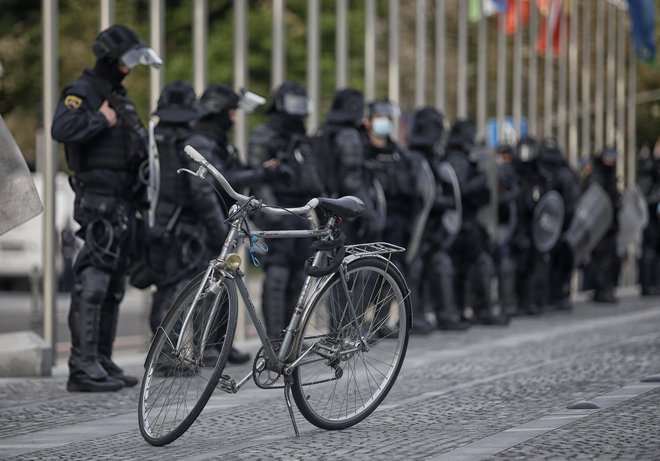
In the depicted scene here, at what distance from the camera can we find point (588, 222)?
61.0 ft

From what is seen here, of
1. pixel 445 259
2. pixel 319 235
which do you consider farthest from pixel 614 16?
pixel 319 235

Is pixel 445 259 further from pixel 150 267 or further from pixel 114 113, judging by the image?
pixel 114 113

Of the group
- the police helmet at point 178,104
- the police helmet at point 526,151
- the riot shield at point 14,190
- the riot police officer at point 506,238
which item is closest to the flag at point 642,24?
the police helmet at point 526,151

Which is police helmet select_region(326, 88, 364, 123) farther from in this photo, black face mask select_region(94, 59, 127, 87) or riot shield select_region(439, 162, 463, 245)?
black face mask select_region(94, 59, 127, 87)

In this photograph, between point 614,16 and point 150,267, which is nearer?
point 150,267

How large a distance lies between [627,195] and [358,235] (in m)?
9.25

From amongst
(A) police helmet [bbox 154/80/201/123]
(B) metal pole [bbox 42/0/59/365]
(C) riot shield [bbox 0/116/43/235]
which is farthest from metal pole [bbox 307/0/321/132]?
(C) riot shield [bbox 0/116/43/235]

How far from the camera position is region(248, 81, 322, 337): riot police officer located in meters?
11.9

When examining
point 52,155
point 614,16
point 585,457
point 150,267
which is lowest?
point 585,457

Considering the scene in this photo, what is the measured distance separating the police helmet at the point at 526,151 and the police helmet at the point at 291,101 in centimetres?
585

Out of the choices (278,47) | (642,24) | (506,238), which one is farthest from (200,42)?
(642,24)

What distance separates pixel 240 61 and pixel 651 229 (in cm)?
840

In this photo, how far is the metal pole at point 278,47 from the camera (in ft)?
52.1

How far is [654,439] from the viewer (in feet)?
23.1
